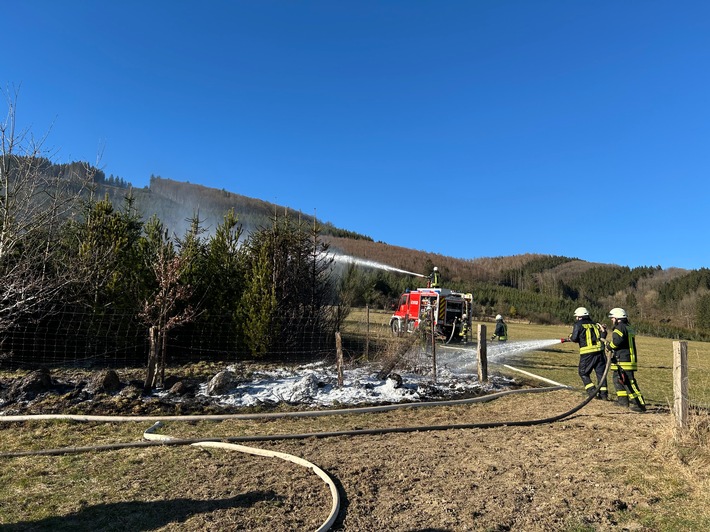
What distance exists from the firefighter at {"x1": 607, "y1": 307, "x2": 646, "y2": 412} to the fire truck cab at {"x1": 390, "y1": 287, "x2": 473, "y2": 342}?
10.8 meters

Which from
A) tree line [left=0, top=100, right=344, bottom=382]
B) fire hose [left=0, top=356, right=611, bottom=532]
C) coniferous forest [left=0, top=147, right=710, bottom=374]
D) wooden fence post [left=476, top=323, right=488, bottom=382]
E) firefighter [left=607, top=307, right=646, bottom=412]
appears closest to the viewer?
fire hose [left=0, top=356, right=611, bottom=532]

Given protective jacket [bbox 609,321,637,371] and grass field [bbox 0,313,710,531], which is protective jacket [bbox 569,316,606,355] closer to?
protective jacket [bbox 609,321,637,371]

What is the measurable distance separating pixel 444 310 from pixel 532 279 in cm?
10692

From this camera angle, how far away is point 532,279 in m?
118

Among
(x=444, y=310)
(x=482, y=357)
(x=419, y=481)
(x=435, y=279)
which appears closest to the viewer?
(x=419, y=481)

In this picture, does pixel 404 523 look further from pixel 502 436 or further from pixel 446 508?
pixel 502 436

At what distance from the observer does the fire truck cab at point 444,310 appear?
19172mm

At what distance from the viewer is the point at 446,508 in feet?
13.0

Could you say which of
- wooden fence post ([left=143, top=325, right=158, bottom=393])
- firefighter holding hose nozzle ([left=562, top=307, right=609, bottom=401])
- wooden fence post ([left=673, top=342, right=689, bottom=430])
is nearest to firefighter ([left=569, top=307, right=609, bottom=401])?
firefighter holding hose nozzle ([left=562, top=307, right=609, bottom=401])

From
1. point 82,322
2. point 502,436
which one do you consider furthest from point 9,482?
point 82,322

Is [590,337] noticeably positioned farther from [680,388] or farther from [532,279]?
[532,279]

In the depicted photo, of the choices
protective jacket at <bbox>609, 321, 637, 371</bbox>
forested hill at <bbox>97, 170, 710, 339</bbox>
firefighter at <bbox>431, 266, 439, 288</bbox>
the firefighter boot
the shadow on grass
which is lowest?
the shadow on grass

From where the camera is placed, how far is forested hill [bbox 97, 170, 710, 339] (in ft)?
208

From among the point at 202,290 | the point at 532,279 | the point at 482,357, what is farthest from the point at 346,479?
the point at 532,279
